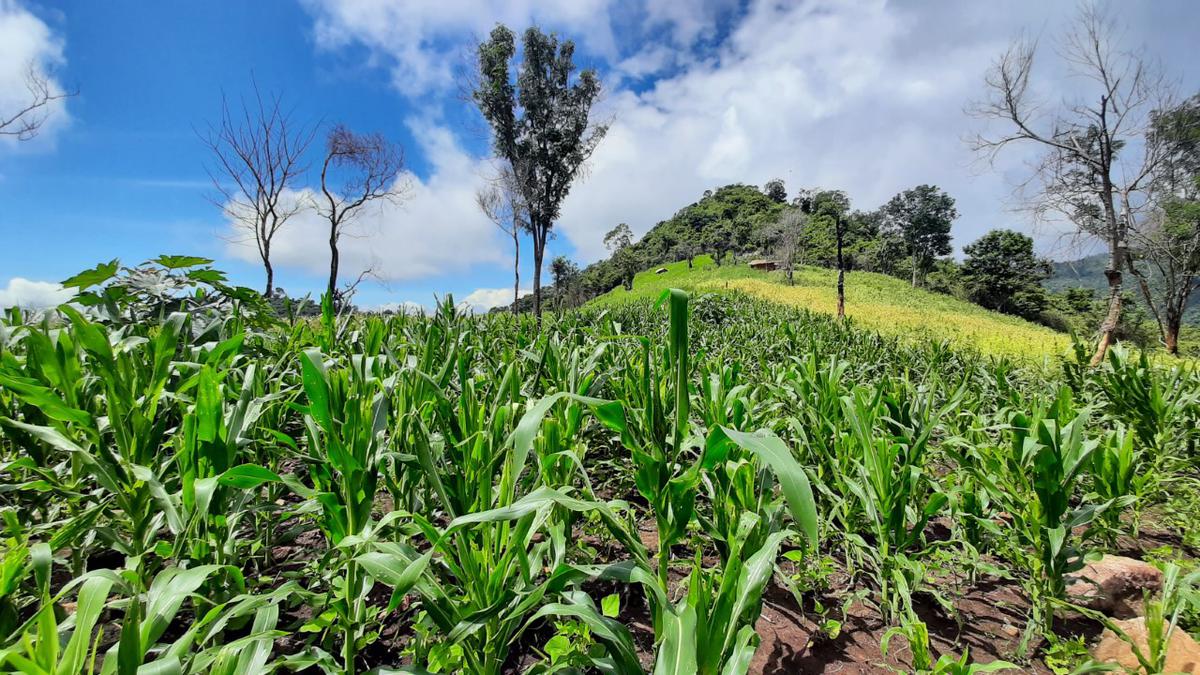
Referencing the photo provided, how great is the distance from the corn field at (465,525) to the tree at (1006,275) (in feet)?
151

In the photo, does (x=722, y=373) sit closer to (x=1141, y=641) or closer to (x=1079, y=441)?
(x=1079, y=441)

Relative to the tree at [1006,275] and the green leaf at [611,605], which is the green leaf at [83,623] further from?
the tree at [1006,275]

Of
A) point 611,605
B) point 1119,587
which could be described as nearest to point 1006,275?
point 1119,587

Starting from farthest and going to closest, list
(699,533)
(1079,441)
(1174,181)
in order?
(1174,181), (699,533), (1079,441)

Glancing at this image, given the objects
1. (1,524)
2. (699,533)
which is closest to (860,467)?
(699,533)

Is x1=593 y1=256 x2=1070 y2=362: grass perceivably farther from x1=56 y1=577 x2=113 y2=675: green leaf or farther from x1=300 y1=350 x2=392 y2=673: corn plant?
x1=56 y1=577 x2=113 y2=675: green leaf

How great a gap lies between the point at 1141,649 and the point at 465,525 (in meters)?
1.57

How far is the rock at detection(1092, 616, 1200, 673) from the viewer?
3.22ft

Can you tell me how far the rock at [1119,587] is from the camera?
1.34 metres

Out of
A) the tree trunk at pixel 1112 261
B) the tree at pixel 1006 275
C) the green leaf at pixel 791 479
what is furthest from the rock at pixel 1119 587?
the tree at pixel 1006 275

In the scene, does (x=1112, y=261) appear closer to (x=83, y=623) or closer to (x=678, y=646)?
(x=678, y=646)

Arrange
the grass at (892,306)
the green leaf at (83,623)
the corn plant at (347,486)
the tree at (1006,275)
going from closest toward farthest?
the green leaf at (83,623) < the corn plant at (347,486) < the grass at (892,306) < the tree at (1006,275)

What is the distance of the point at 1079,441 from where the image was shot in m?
1.28

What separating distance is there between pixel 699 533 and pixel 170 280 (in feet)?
9.76
